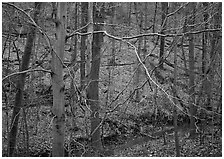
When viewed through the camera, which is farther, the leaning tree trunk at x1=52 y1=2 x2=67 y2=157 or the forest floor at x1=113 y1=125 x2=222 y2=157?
the forest floor at x1=113 y1=125 x2=222 y2=157

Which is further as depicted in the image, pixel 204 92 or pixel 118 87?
pixel 118 87

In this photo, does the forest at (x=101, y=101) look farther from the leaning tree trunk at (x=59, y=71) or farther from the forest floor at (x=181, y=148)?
the leaning tree trunk at (x=59, y=71)

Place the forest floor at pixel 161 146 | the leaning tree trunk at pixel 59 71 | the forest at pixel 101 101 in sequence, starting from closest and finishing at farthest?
the leaning tree trunk at pixel 59 71, the forest at pixel 101 101, the forest floor at pixel 161 146

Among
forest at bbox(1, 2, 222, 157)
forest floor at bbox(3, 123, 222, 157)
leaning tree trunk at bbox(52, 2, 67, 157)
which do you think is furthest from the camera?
forest floor at bbox(3, 123, 222, 157)

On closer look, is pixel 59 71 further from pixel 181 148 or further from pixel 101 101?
pixel 181 148

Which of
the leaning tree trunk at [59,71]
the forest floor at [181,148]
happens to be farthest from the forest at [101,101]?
the leaning tree trunk at [59,71]

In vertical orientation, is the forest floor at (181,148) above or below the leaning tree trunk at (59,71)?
below

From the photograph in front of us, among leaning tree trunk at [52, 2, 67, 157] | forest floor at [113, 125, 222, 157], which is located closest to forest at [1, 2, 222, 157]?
forest floor at [113, 125, 222, 157]

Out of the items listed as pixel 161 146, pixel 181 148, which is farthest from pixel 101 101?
pixel 181 148

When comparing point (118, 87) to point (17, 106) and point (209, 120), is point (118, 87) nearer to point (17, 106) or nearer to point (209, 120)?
point (209, 120)

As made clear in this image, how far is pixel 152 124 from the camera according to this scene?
11883 millimetres

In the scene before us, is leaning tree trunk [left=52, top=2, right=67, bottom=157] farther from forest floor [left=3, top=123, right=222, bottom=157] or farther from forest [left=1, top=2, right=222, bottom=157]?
forest floor [left=3, top=123, right=222, bottom=157]

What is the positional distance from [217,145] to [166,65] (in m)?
7.97

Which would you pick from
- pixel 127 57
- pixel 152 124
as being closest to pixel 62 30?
pixel 152 124
